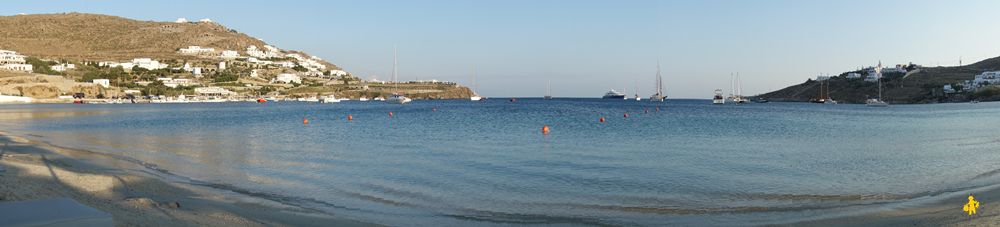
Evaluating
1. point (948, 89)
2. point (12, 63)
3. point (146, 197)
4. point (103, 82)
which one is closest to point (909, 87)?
point (948, 89)

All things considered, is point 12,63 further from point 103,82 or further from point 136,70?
point 103,82

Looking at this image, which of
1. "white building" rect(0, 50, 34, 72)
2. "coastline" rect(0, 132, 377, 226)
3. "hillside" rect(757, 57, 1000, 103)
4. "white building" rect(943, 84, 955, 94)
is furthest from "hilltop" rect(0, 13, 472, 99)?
"white building" rect(943, 84, 955, 94)

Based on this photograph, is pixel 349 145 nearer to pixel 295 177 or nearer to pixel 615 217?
pixel 295 177

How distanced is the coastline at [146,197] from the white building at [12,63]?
470 ft

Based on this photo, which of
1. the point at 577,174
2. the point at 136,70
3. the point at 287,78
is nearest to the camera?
the point at 577,174

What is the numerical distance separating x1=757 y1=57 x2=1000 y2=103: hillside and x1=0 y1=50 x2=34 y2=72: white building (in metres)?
184

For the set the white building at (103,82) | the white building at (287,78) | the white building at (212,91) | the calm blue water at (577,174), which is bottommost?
the calm blue water at (577,174)

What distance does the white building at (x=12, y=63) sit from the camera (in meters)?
130

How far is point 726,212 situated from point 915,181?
7557 mm

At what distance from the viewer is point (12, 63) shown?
133 metres

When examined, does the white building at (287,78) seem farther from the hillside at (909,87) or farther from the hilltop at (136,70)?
the hillside at (909,87)

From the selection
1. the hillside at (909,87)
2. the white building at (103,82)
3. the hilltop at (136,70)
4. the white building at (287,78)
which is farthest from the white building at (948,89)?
the white building at (103,82)

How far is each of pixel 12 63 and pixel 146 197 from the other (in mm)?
156338

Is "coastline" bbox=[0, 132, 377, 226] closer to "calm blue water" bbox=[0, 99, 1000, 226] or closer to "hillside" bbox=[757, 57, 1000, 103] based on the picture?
"calm blue water" bbox=[0, 99, 1000, 226]
